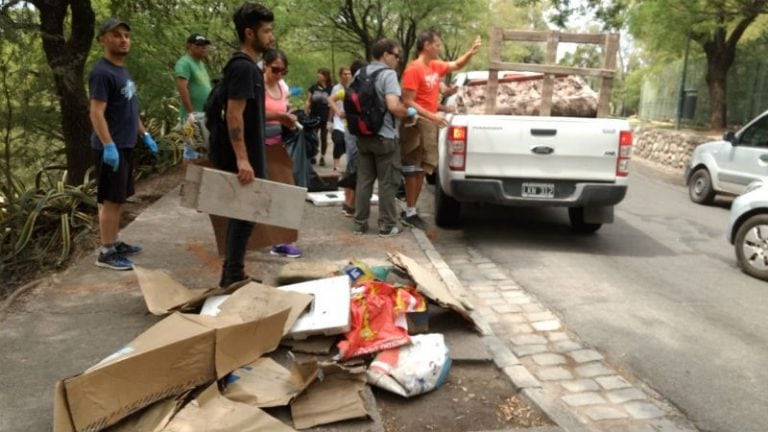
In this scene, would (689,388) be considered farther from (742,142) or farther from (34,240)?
(742,142)

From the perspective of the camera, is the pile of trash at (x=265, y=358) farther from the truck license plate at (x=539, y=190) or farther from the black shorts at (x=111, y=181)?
the truck license plate at (x=539, y=190)

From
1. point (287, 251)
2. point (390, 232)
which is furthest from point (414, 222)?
point (287, 251)

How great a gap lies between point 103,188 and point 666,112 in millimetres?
23948

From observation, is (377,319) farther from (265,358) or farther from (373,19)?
(373,19)

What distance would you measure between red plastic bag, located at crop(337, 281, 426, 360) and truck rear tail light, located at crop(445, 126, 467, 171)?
9.38ft

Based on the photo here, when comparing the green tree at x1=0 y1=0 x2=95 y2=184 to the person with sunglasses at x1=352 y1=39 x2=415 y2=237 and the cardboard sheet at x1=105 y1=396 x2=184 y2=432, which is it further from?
the cardboard sheet at x1=105 y1=396 x2=184 y2=432

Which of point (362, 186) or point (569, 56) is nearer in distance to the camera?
point (362, 186)

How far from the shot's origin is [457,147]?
6703 millimetres

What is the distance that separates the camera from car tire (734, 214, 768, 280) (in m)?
6.25

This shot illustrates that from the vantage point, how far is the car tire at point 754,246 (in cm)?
625

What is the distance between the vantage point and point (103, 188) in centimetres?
486

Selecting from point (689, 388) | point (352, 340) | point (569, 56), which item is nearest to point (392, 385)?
point (352, 340)

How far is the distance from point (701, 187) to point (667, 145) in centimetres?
795

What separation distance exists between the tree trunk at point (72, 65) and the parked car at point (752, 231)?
275 inches
